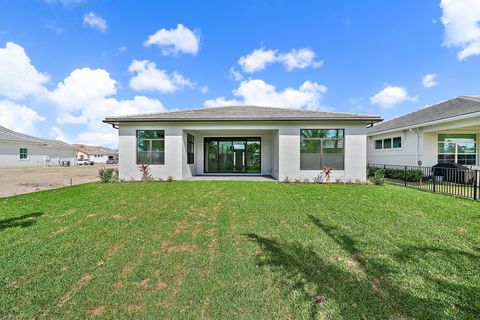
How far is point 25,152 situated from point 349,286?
41141 mm

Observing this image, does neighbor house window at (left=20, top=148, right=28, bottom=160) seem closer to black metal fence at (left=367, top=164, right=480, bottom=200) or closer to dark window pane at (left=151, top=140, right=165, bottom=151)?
dark window pane at (left=151, top=140, right=165, bottom=151)

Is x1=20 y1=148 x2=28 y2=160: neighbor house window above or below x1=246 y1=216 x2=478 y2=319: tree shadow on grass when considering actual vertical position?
above

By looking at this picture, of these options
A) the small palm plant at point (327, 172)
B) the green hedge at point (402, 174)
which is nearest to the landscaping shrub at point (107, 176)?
the small palm plant at point (327, 172)

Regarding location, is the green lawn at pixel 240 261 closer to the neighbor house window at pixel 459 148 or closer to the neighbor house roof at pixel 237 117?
the neighbor house roof at pixel 237 117

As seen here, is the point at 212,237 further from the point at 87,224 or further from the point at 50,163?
the point at 50,163

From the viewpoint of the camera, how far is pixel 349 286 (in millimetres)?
2895

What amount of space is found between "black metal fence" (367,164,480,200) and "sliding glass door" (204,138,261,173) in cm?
846

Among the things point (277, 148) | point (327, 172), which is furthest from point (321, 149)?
point (277, 148)

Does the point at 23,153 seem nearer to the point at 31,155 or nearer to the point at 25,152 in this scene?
the point at 25,152

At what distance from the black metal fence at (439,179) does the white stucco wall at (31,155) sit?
131 ft

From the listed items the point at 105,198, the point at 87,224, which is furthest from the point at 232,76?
the point at 87,224

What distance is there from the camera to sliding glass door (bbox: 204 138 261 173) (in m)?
15.9

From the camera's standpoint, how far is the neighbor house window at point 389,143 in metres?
16.0

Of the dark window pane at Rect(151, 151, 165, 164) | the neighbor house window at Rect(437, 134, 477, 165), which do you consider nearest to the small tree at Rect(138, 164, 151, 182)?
the dark window pane at Rect(151, 151, 165, 164)
